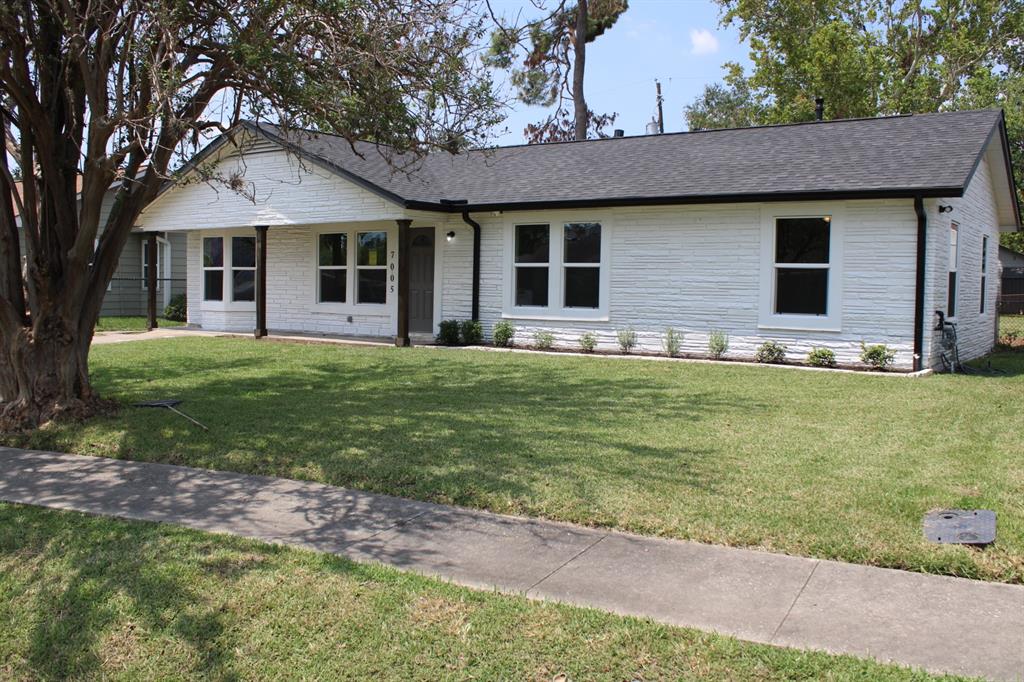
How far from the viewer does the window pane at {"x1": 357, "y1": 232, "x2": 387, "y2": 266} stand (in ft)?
64.7

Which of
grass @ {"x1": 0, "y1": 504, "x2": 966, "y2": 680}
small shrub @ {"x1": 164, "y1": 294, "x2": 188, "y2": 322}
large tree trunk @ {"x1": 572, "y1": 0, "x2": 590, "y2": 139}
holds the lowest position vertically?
grass @ {"x1": 0, "y1": 504, "x2": 966, "y2": 680}

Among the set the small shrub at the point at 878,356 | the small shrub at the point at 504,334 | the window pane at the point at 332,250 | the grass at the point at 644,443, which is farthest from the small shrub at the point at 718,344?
the window pane at the point at 332,250

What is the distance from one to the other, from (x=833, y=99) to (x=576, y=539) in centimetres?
2999

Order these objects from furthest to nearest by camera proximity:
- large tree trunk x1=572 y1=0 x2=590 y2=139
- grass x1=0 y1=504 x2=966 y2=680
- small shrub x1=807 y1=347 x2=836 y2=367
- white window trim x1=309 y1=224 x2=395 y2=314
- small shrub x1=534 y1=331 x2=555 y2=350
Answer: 1. large tree trunk x1=572 y1=0 x2=590 y2=139
2. white window trim x1=309 y1=224 x2=395 y2=314
3. small shrub x1=534 y1=331 x2=555 y2=350
4. small shrub x1=807 y1=347 x2=836 y2=367
5. grass x1=0 y1=504 x2=966 y2=680

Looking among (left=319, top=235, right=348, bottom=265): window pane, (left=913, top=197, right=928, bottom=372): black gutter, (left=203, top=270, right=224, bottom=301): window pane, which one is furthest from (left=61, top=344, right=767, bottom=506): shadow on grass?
(left=203, top=270, right=224, bottom=301): window pane

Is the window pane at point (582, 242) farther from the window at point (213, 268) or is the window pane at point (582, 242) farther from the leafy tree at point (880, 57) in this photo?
the leafy tree at point (880, 57)

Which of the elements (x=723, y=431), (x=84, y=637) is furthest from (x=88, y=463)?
(x=723, y=431)

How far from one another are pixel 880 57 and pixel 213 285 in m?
25.0

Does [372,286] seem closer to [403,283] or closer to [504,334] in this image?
[403,283]

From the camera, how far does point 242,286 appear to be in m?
22.1

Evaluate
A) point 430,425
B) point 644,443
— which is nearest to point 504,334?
point 430,425

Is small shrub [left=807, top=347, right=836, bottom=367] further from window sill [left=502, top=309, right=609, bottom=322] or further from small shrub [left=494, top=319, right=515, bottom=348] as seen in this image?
small shrub [left=494, top=319, right=515, bottom=348]

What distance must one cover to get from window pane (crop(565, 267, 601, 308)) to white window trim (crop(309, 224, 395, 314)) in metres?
3.20

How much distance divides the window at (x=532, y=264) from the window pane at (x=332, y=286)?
502 centimetres
